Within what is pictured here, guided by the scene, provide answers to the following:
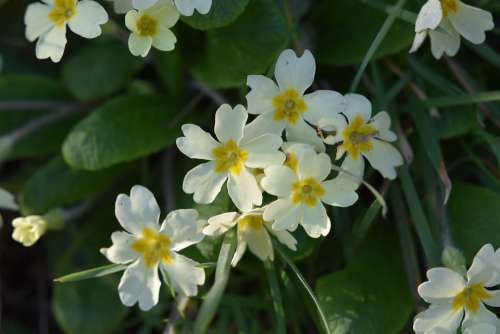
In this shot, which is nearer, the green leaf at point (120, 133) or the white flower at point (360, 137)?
the white flower at point (360, 137)

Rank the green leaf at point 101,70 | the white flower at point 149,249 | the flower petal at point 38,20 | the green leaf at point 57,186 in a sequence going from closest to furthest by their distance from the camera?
1. the white flower at point 149,249
2. the flower petal at point 38,20
3. the green leaf at point 57,186
4. the green leaf at point 101,70

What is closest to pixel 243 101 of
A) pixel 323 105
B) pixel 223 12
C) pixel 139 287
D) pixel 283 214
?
pixel 223 12

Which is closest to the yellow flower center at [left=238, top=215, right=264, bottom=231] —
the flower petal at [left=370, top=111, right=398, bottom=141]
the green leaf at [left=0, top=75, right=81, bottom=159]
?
the flower petal at [left=370, top=111, right=398, bottom=141]

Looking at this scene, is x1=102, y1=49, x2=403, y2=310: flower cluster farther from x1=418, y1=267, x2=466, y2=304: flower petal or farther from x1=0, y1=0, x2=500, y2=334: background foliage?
x1=418, y1=267, x2=466, y2=304: flower petal

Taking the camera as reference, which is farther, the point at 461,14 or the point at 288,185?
the point at 461,14

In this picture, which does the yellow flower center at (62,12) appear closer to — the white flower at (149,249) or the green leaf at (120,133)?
the green leaf at (120,133)

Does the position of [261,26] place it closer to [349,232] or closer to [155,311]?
[349,232]

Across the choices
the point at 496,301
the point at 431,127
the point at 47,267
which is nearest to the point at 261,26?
the point at 431,127

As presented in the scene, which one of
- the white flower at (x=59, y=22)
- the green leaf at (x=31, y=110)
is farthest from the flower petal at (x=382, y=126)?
the green leaf at (x=31, y=110)
